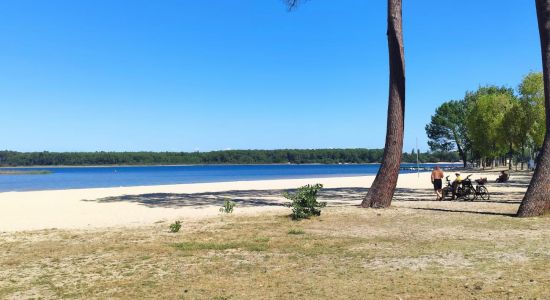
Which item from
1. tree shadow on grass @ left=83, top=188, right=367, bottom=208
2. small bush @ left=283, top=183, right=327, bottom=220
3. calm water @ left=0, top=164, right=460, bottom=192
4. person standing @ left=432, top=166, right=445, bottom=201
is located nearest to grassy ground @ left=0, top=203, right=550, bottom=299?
small bush @ left=283, top=183, right=327, bottom=220

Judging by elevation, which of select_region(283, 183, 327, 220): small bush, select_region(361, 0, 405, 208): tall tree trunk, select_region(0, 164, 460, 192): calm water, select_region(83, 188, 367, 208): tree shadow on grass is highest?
select_region(361, 0, 405, 208): tall tree trunk

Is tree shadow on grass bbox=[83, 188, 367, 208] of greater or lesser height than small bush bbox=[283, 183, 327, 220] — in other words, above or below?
below

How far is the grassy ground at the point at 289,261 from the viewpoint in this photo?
557 cm

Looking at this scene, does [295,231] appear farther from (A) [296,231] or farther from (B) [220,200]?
(B) [220,200]

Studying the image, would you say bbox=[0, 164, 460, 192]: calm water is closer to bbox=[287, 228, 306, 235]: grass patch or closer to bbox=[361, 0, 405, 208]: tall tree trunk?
bbox=[361, 0, 405, 208]: tall tree trunk

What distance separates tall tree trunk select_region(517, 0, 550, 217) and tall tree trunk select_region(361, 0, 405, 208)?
3822 millimetres

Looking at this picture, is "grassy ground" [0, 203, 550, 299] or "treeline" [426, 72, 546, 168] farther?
"treeline" [426, 72, 546, 168]

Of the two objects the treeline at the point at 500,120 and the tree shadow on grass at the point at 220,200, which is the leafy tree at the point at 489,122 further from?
the tree shadow on grass at the point at 220,200

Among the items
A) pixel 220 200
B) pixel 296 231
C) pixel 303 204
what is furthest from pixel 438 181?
pixel 296 231

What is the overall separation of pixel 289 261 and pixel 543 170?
8103 millimetres

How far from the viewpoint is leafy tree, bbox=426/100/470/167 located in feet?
281

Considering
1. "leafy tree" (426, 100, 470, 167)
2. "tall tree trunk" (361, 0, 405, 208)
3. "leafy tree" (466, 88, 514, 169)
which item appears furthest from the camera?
"leafy tree" (426, 100, 470, 167)

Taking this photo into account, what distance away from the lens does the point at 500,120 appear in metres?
56.3

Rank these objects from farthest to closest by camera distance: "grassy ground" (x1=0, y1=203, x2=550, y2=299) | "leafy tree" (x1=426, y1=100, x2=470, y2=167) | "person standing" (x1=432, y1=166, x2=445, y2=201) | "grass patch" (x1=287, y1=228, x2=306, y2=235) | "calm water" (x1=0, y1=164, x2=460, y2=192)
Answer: "leafy tree" (x1=426, y1=100, x2=470, y2=167)
"calm water" (x1=0, y1=164, x2=460, y2=192)
"person standing" (x1=432, y1=166, x2=445, y2=201)
"grass patch" (x1=287, y1=228, x2=306, y2=235)
"grassy ground" (x1=0, y1=203, x2=550, y2=299)
